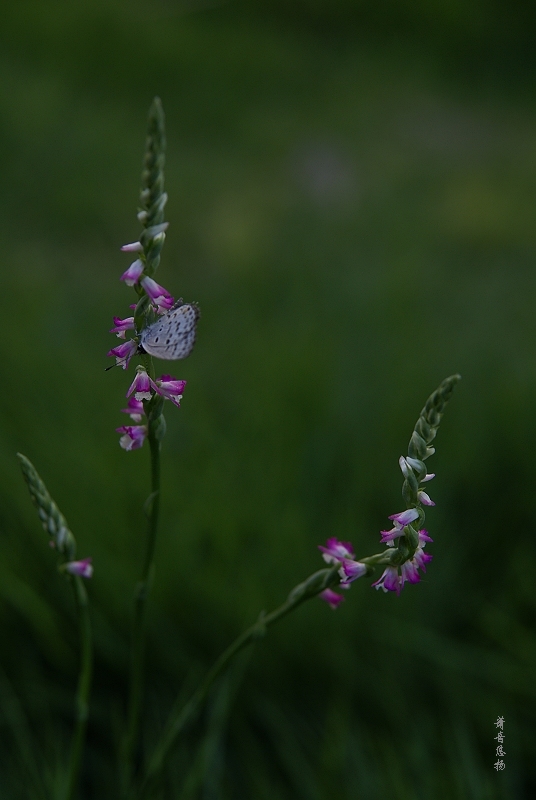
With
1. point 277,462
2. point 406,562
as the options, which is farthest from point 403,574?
point 277,462

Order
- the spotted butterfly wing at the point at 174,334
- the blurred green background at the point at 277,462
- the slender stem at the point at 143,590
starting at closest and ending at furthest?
the spotted butterfly wing at the point at 174,334, the slender stem at the point at 143,590, the blurred green background at the point at 277,462

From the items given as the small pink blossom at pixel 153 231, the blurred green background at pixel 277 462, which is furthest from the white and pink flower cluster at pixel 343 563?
the blurred green background at pixel 277 462

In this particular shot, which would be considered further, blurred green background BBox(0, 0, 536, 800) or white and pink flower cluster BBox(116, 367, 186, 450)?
blurred green background BBox(0, 0, 536, 800)

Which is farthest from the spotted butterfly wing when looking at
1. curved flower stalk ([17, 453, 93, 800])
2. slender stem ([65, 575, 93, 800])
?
slender stem ([65, 575, 93, 800])

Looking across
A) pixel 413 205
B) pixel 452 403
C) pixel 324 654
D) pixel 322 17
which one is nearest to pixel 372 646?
pixel 324 654

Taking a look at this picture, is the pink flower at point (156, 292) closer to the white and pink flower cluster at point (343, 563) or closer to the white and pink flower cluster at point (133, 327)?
the white and pink flower cluster at point (133, 327)

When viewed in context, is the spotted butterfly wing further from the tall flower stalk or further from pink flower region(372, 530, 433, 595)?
pink flower region(372, 530, 433, 595)

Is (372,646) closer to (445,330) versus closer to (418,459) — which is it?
(418,459)

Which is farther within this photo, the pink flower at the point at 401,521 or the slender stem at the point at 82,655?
the slender stem at the point at 82,655
